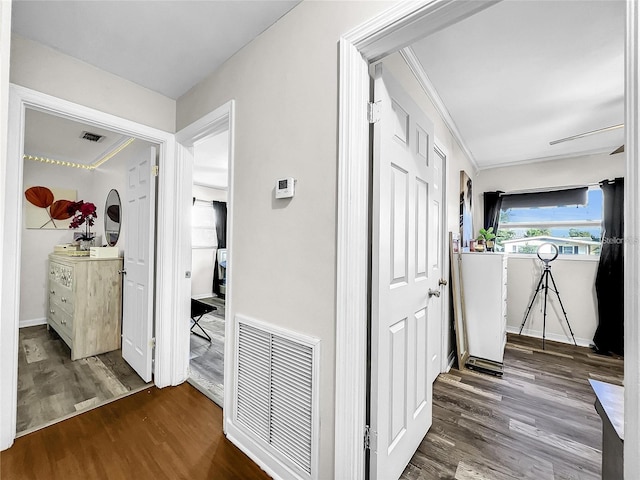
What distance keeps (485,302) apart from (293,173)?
2.49m

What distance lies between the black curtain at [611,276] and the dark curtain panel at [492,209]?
110cm

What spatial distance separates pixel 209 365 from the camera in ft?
8.95

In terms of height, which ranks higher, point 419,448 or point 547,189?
point 547,189

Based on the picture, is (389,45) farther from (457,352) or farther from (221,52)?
(457,352)

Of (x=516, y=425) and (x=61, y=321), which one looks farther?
(x=61, y=321)

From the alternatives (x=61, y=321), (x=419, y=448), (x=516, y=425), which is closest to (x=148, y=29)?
(x=419, y=448)

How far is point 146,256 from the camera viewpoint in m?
2.38

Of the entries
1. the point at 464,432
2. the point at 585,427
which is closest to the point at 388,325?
the point at 464,432

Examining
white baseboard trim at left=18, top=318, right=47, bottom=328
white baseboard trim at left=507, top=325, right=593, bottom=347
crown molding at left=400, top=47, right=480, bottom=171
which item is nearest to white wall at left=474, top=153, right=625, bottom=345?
white baseboard trim at left=507, top=325, right=593, bottom=347

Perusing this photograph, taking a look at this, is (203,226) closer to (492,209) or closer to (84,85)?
(84,85)

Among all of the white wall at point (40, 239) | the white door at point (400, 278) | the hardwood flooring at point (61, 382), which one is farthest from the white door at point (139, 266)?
the white door at point (400, 278)

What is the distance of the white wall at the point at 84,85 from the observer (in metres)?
1.66

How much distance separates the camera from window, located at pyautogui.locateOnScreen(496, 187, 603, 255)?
3.56m

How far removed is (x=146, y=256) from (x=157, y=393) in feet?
3.66
